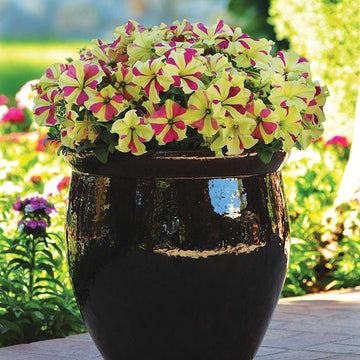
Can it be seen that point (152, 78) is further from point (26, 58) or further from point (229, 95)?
point (26, 58)

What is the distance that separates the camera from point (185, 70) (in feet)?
8.50

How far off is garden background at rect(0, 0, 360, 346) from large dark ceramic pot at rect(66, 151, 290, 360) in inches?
40.1

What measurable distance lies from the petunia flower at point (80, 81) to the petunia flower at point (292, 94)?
1.94 feet

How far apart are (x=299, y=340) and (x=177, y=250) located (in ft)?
3.98

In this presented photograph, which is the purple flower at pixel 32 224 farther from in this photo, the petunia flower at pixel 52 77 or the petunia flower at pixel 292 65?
the petunia flower at pixel 292 65

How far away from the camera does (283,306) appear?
4320mm

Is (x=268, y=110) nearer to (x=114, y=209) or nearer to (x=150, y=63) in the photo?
(x=150, y=63)

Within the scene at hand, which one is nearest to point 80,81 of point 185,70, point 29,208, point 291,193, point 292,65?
point 185,70

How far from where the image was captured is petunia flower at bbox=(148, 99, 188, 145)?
8.42 feet

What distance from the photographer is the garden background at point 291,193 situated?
3861 millimetres

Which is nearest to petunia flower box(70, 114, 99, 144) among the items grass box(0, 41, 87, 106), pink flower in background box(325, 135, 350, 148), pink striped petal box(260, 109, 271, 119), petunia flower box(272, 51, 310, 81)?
pink striped petal box(260, 109, 271, 119)

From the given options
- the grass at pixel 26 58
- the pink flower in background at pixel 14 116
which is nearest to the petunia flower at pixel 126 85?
the pink flower in background at pixel 14 116

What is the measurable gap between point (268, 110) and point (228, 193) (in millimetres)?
316

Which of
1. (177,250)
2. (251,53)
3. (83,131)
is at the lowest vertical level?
(177,250)
